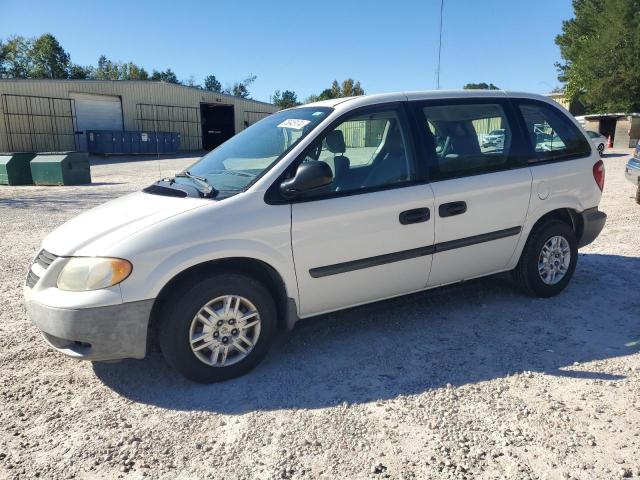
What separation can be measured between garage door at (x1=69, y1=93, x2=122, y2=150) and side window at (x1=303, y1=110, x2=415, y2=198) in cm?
3044

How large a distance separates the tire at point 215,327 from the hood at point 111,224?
479 mm

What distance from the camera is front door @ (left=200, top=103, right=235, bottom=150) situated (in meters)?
38.9

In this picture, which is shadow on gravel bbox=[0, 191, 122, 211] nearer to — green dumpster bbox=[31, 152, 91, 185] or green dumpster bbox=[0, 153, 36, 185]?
green dumpster bbox=[31, 152, 91, 185]

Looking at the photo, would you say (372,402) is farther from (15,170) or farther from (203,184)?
(15,170)

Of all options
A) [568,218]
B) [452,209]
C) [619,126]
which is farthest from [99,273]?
[619,126]

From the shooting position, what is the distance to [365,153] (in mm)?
3793

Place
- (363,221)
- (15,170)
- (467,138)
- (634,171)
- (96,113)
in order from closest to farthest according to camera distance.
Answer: (363,221) → (467,138) → (634,171) → (15,170) → (96,113)

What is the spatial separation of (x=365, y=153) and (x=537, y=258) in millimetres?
1927

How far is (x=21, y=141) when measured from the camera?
28.0 meters

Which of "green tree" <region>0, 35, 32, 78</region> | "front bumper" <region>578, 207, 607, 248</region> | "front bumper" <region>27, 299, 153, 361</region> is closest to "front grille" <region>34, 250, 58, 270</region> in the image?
"front bumper" <region>27, 299, 153, 361</region>

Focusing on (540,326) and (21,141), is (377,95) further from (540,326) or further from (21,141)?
(21,141)

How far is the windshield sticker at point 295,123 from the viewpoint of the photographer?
368 cm

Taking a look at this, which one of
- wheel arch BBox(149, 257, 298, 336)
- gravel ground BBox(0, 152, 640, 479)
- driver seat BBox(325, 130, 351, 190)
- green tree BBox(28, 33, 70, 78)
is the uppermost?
green tree BBox(28, 33, 70, 78)

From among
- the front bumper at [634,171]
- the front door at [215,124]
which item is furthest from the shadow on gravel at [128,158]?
the front bumper at [634,171]
